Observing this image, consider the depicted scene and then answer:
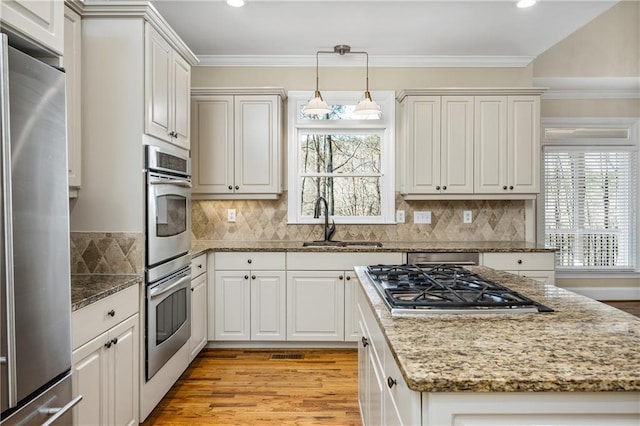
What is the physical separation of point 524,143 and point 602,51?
1983mm

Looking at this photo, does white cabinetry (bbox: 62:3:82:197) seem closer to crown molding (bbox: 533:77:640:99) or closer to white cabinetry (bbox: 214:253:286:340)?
white cabinetry (bbox: 214:253:286:340)

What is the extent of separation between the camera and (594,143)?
5.23 m

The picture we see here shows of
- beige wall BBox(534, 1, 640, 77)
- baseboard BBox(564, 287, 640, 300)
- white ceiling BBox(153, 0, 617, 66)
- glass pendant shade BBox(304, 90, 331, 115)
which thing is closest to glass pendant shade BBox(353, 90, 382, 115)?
glass pendant shade BBox(304, 90, 331, 115)

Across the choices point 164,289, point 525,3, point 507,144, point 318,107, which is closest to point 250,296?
point 164,289

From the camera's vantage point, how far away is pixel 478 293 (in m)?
1.62

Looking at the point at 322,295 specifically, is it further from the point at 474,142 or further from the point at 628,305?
the point at 628,305

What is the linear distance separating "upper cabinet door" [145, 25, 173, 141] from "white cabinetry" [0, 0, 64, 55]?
846 millimetres

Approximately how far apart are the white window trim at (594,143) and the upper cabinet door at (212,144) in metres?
3.59

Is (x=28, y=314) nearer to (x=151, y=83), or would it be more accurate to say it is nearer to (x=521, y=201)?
(x=151, y=83)

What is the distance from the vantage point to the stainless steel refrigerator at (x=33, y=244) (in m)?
1.18

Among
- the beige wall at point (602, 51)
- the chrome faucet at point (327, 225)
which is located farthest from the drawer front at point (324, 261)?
the beige wall at point (602, 51)

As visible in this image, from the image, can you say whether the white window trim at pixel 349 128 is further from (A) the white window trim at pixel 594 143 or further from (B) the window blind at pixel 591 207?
(B) the window blind at pixel 591 207

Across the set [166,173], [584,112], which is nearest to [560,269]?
[584,112]

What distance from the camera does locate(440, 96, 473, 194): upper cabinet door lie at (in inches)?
153
